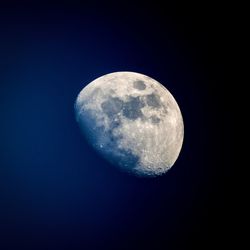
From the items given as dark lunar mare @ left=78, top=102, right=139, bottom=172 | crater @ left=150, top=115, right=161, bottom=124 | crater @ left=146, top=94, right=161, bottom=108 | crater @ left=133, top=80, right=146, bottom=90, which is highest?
crater @ left=133, top=80, right=146, bottom=90

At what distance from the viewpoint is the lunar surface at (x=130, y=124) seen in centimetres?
369

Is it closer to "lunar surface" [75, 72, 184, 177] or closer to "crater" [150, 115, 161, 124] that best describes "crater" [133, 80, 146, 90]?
"lunar surface" [75, 72, 184, 177]

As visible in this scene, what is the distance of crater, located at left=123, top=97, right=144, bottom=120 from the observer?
3.72 meters

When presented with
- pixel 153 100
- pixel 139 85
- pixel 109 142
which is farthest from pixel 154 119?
pixel 109 142

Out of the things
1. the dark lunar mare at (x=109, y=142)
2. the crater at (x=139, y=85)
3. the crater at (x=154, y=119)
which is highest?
the crater at (x=139, y=85)

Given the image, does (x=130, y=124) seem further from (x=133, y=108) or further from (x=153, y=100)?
(x=153, y=100)

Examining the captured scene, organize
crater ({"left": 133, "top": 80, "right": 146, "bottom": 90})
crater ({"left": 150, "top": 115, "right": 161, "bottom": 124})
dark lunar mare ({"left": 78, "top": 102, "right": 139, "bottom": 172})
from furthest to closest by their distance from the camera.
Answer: crater ({"left": 133, "top": 80, "right": 146, "bottom": 90})
crater ({"left": 150, "top": 115, "right": 161, "bottom": 124})
dark lunar mare ({"left": 78, "top": 102, "right": 139, "bottom": 172})

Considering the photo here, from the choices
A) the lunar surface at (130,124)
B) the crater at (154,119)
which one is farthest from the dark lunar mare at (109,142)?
the crater at (154,119)

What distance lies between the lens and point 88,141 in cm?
379

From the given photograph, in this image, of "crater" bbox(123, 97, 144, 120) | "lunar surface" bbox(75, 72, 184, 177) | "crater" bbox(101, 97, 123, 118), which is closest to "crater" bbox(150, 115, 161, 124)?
"lunar surface" bbox(75, 72, 184, 177)

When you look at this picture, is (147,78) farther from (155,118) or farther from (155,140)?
(155,140)

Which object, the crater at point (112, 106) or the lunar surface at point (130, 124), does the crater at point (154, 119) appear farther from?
the crater at point (112, 106)

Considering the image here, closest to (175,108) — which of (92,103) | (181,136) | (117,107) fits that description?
(181,136)

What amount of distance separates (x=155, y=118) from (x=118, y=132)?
0.58 m
